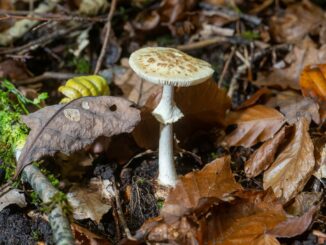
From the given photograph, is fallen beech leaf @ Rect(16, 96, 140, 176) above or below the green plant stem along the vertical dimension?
above

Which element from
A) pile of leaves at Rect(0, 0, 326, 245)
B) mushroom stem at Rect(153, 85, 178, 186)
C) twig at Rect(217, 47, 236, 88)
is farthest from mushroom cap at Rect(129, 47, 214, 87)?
twig at Rect(217, 47, 236, 88)

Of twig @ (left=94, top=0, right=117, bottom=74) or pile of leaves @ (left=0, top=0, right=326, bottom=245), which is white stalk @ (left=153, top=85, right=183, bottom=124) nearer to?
pile of leaves @ (left=0, top=0, right=326, bottom=245)


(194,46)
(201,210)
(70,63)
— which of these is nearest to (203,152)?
(201,210)

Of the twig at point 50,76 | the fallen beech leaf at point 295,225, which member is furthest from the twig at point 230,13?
the fallen beech leaf at point 295,225

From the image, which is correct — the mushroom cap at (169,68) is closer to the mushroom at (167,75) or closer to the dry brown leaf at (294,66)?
the mushroom at (167,75)

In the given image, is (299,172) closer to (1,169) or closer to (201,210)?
(201,210)

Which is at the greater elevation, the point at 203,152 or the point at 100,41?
the point at 100,41

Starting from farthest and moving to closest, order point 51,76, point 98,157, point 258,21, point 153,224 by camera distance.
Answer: point 258,21 → point 51,76 → point 98,157 → point 153,224
